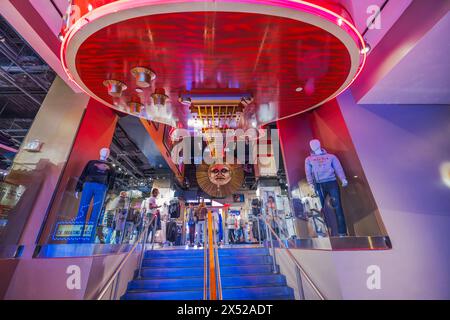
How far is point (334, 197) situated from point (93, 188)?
15.0 ft

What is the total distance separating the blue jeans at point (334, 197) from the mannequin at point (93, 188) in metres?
4.24

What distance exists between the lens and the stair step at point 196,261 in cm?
433

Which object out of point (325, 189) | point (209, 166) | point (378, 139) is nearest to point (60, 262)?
point (325, 189)

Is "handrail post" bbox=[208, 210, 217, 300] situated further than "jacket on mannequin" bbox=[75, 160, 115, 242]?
No

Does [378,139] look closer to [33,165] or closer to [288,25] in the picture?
[288,25]

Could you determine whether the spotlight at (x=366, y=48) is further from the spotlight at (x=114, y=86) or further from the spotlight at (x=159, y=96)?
the spotlight at (x=114, y=86)

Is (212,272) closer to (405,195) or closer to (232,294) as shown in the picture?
(232,294)

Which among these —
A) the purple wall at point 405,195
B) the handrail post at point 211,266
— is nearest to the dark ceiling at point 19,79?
the handrail post at point 211,266

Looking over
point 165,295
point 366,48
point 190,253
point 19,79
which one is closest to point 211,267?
point 165,295

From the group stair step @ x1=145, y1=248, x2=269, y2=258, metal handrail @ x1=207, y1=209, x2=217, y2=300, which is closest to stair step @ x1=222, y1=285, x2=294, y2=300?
metal handrail @ x1=207, y1=209, x2=217, y2=300

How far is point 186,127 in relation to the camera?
5023mm

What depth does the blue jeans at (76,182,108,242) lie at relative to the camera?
4105mm

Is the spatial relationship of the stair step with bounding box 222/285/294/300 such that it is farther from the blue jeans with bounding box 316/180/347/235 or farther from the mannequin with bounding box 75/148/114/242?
the mannequin with bounding box 75/148/114/242

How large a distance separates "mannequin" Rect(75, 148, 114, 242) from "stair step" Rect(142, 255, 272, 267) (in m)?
1.27
